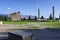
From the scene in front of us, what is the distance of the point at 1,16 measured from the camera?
3140 inches

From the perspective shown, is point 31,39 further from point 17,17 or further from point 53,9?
point 17,17

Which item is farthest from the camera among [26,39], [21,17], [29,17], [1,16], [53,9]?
[21,17]

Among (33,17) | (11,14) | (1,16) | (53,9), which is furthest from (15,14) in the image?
(53,9)

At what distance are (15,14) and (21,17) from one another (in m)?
5.26

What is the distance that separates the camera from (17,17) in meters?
99.1

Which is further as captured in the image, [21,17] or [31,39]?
[21,17]

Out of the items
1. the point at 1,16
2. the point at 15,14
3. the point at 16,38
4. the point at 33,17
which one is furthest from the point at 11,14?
the point at 16,38

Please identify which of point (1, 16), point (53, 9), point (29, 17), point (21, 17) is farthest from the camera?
point (21, 17)

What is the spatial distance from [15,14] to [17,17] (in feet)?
9.46

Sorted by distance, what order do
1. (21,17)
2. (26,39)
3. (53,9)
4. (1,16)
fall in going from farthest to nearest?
(21,17), (1,16), (53,9), (26,39)

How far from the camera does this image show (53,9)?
6506 cm

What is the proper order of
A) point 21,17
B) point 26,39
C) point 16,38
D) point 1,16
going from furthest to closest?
point 21,17 < point 1,16 < point 16,38 < point 26,39

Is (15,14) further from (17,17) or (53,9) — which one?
(53,9)

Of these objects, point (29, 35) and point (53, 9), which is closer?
point (29, 35)
